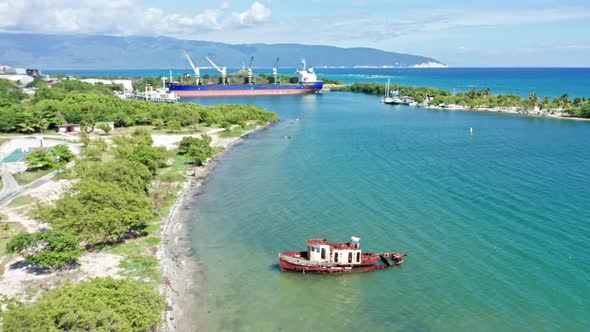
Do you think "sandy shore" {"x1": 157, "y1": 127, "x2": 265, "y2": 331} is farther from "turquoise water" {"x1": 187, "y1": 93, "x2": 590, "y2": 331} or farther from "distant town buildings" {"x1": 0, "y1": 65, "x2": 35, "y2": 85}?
"distant town buildings" {"x1": 0, "y1": 65, "x2": 35, "y2": 85}

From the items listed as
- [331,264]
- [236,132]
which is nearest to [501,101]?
[236,132]

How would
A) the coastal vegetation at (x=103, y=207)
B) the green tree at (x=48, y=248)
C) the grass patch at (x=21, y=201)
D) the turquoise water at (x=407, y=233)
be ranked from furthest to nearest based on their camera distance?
1. the grass patch at (x=21, y=201)
2. the coastal vegetation at (x=103, y=207)
3. the green tree at (x=48, y=248)
4. the turquoise water at (x=407, y=233)

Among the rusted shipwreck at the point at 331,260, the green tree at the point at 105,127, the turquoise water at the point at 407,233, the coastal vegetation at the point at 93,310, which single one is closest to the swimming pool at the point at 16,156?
the green tree at the point at 105,127

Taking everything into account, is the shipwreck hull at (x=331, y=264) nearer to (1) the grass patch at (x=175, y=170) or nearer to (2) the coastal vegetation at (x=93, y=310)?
(2) the coastal vegetation at (x=93, y=310)

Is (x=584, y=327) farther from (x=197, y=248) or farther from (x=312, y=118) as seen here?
(x=312, y=118)

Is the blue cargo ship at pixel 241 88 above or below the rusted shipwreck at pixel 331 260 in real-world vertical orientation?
above

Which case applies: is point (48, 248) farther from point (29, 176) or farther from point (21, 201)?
point (29, 176)

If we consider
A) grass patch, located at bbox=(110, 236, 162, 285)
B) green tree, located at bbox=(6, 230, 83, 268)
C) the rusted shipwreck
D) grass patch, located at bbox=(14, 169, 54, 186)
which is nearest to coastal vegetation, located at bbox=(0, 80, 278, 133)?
grass patch, located at bbox=(14, 169, 54, 186)
